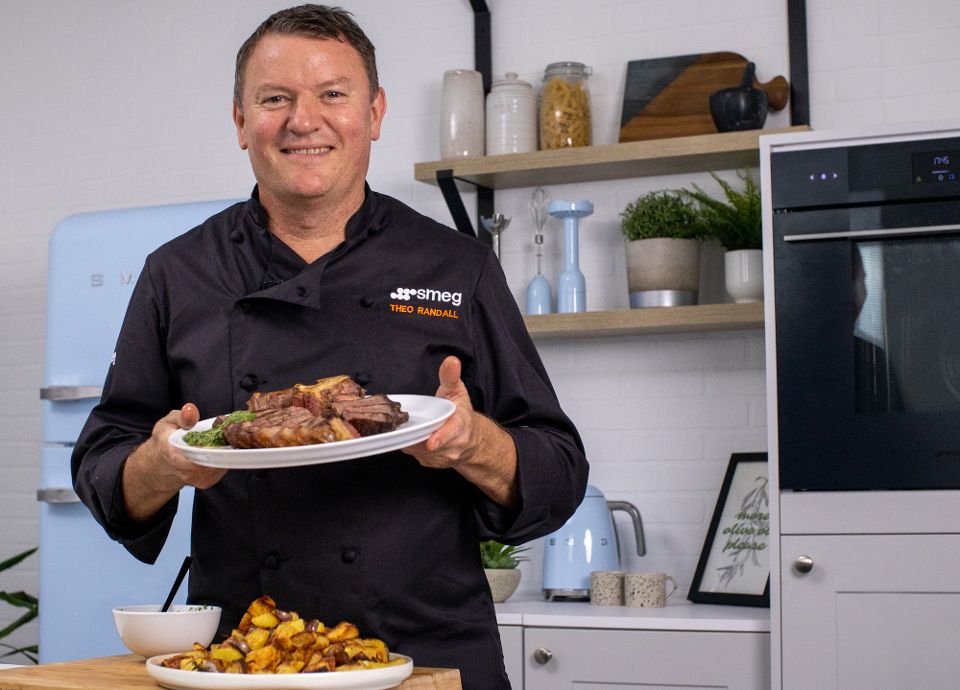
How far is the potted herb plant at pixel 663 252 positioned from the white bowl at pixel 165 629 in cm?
209

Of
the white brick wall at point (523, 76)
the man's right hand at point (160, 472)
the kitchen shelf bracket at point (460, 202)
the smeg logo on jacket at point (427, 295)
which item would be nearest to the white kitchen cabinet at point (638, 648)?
the white brick wall at point (523, 76)

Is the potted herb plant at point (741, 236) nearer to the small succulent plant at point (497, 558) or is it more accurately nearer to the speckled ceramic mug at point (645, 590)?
the speckled ceramic mug at point (645, 590)

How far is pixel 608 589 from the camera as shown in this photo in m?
3.16

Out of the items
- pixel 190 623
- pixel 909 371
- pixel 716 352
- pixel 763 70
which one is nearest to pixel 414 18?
pixel 763 70

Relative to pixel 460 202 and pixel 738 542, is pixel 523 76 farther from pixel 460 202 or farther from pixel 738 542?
pixel 738 542

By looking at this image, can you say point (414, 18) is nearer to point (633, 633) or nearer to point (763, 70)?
point (763, 70)

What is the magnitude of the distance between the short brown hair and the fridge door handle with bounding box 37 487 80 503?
1.90 m

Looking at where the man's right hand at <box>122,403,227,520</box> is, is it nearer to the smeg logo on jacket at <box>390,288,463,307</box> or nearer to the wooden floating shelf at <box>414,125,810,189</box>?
the smeg logo on jacket at <box>390,288,463,307</box>

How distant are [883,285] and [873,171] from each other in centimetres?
26

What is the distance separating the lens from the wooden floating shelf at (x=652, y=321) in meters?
3.17

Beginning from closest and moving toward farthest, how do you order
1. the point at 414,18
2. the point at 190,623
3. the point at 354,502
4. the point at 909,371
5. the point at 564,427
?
the point at 190,623 < the point at 354,502 < the point at 564,427 < the point at 909,371 < the point at 414,18

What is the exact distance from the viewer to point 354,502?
5.01 ft

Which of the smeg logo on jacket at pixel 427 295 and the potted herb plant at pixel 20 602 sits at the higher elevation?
the smeg logo on jacket at pixel 427 295

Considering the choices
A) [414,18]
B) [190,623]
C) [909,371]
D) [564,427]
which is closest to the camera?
[190,623]
